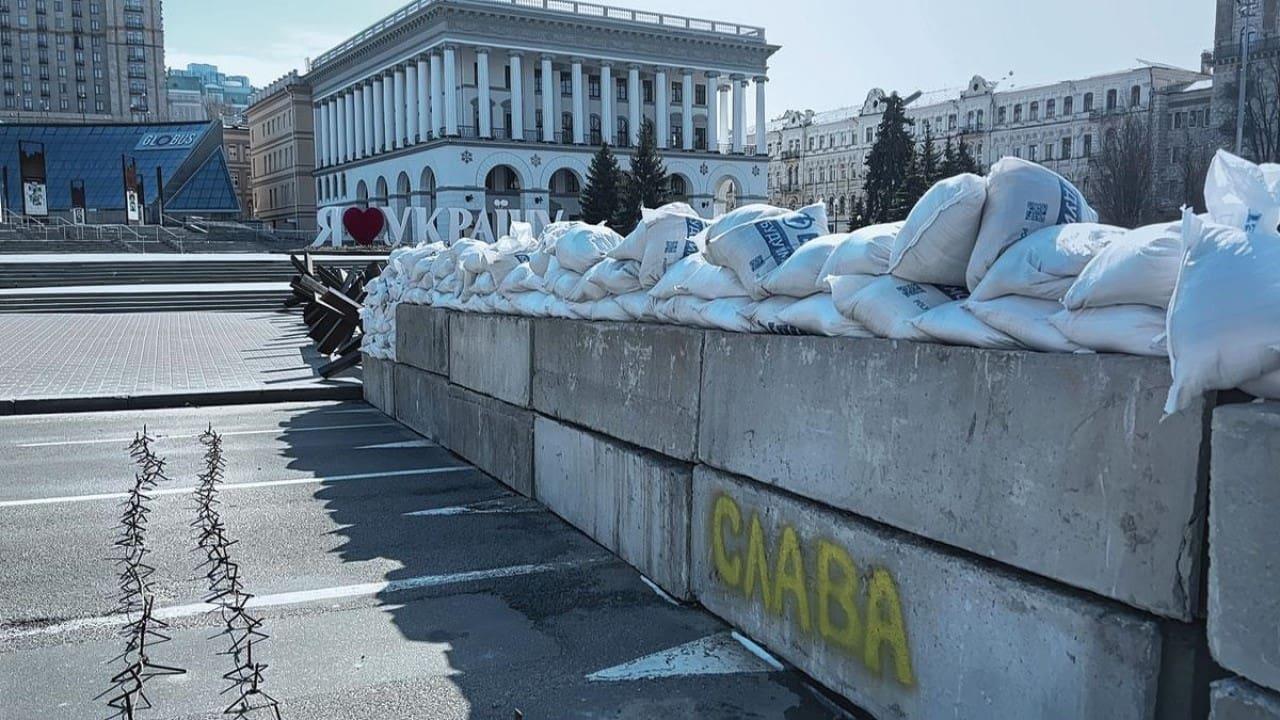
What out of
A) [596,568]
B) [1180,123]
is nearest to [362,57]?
[1180,123]

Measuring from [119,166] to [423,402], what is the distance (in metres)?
102

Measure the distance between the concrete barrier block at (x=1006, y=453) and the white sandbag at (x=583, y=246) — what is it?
2208mm

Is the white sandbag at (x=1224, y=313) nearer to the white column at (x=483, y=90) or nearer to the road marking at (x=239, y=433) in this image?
the road marking at (x=239, y=433)

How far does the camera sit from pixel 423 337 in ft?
31.6

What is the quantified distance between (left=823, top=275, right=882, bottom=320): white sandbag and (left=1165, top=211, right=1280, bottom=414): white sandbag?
4.68 feet

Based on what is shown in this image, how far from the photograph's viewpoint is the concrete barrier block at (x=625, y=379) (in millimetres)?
5039

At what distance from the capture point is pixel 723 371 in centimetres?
470

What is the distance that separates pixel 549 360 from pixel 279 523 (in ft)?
6.67

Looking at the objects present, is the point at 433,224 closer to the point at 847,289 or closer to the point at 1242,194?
the point at 847,289

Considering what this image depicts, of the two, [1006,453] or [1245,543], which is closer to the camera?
[1245,543]

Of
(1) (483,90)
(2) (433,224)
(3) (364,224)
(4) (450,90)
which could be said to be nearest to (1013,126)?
Answer: (1) (483,90)

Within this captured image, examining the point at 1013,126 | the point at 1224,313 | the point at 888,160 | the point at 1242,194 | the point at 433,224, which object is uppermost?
the point at 1013,126

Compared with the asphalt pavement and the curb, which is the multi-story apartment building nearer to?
the curb

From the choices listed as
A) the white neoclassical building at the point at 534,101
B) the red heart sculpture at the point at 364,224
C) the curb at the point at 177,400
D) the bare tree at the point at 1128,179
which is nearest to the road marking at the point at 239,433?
the curb at the point at 177,400
